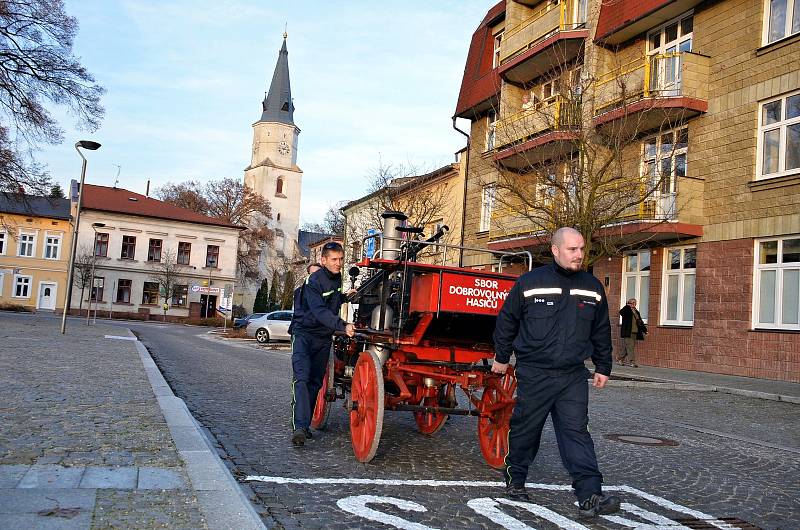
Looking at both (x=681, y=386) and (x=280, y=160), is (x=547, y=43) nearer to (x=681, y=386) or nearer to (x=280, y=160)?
(x=681, y=386)

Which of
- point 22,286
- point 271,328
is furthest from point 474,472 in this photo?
point 22,286

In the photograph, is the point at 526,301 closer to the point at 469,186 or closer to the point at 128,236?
the point at 469,186

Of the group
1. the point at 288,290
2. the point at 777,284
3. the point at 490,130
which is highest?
the point at 490,130

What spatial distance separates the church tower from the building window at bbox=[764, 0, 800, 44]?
88101 millimetres

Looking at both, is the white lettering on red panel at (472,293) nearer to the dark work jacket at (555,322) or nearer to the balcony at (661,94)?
the dark work jacket at (555,322)

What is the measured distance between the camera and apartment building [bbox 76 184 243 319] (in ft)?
218

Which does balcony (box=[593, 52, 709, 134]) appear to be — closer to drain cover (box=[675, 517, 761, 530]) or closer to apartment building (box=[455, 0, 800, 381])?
apartment building (box=[455, 0, 800, 381])

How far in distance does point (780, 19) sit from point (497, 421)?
1575 cm

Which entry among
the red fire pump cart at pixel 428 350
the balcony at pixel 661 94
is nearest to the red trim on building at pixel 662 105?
the balcony at pixel 661 94

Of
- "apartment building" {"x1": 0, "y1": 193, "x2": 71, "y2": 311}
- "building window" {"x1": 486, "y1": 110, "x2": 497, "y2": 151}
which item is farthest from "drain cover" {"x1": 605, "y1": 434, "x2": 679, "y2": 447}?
"apartment building" {"x1": 0, "y1": 193, "x2": 71, "y2": 311}

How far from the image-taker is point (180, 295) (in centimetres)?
6700

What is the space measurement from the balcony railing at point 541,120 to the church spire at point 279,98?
82346 millimetres

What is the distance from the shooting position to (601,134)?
60.5 feet

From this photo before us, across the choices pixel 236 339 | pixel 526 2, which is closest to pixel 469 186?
pixel 526 2
